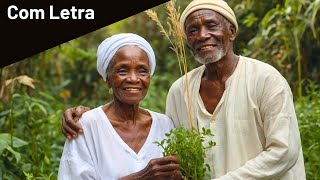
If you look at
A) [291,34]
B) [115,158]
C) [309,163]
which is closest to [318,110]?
[309,163]

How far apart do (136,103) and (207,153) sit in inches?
18.4

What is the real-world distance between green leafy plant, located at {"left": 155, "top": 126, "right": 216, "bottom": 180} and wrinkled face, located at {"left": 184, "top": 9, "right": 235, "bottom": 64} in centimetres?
43

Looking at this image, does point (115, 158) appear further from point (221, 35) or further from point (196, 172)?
point (221, 35)

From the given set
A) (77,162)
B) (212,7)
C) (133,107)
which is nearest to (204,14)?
(212,7)

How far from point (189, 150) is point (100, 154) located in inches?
19.7

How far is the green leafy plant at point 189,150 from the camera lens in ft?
11.6

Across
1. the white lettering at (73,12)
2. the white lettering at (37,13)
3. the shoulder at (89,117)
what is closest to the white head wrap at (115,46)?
the shoulder at (89,117)

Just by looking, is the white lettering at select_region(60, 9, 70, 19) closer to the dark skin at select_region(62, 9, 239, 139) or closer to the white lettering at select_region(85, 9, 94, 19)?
the white lettering at select_region(85, 9, 94, 19)

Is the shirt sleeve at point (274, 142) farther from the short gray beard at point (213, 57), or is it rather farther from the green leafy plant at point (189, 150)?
the short gray beard at point (213, 57)

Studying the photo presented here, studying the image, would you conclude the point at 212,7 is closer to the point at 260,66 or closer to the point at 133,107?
the point at 260,66

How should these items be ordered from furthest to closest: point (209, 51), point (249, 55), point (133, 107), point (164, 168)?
point (249, 55), point (133, 107), point (209, 51), point (164, 168)

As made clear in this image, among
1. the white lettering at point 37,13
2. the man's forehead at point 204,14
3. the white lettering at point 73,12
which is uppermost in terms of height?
the white lettering at point 37,13

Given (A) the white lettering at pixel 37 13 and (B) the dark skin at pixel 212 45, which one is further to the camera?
(A) the white lettering at pixel 37 13

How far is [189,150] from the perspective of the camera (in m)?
3.55
